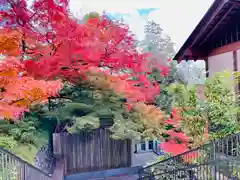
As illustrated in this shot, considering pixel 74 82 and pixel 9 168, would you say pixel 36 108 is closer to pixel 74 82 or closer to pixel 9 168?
pixel 74 82

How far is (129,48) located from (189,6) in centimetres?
1280

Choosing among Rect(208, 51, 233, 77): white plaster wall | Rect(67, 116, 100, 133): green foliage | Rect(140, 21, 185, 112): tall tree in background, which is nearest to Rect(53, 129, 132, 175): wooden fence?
Rect(67, 116, 100, 133): green foliage

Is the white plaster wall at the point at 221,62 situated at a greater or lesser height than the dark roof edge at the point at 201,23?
lesser

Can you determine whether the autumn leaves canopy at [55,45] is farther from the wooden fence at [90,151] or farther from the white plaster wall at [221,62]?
A: the wooden fence at [90,151]

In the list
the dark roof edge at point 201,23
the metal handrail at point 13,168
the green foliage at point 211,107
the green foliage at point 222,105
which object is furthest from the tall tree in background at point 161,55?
the metal handrail at point 13,168

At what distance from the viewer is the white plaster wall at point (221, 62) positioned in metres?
6.08

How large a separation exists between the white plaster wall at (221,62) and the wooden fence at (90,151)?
4.37 m

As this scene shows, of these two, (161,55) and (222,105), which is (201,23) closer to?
(222,105)

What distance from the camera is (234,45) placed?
5.80m

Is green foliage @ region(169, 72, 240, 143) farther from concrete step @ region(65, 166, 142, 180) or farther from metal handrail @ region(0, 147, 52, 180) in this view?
concrete step @ region(65, 166, 142, 180)

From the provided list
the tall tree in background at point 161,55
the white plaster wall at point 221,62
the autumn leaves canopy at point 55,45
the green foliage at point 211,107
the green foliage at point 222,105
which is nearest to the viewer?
the green foliage at point 222,105

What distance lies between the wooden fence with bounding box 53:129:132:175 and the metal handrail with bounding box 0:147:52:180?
4.83 m

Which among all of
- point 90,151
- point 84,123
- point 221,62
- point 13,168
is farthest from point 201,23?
point 90,151

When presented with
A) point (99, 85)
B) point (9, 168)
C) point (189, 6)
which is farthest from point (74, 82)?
point (189, 6)
